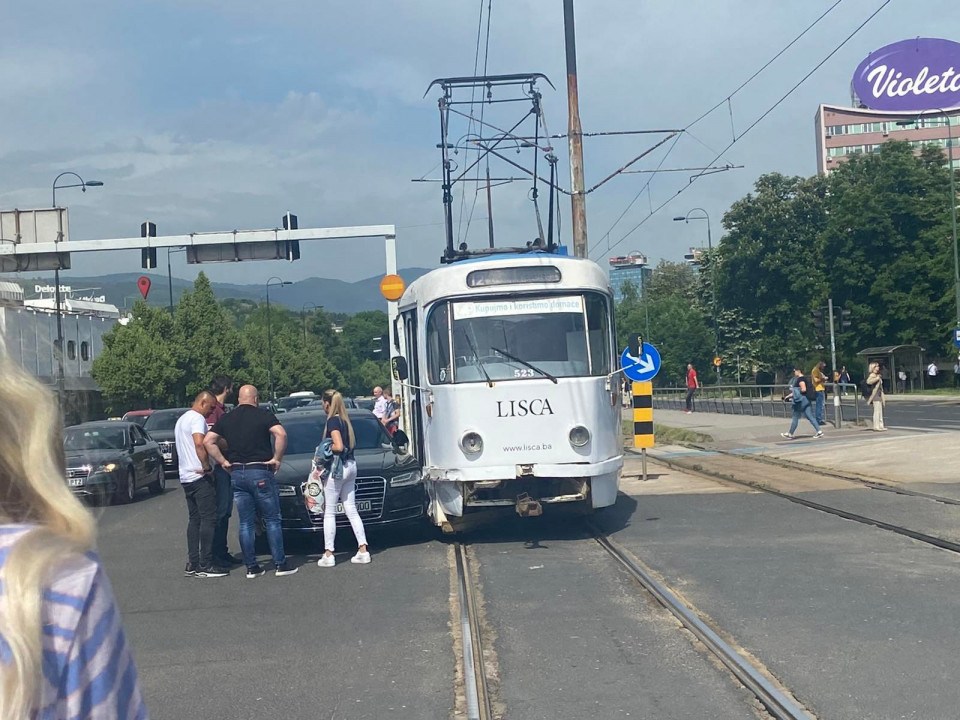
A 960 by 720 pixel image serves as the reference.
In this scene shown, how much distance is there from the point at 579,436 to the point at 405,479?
1.97 metres

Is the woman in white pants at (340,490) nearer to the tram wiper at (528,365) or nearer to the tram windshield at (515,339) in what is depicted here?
the tram windshield at (515,339)

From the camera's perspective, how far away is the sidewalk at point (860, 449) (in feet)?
56.4

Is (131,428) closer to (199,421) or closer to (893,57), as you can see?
(199,421)

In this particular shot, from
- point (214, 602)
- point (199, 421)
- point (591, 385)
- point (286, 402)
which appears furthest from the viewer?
point (286, 402)

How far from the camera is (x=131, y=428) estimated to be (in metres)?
21.0

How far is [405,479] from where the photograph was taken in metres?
12.5

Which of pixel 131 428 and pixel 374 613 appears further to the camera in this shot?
pixel 131 428

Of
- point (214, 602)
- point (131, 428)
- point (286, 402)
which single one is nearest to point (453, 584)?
point (214, 602)

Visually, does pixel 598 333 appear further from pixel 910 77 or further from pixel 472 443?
pixel 910 77

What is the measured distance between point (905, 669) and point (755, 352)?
66.6 meters

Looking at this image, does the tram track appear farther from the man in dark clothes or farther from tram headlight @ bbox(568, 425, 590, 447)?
the man in dark clothes

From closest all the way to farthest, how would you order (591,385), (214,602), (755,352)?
(214,602) → (591,385) → (755,352)

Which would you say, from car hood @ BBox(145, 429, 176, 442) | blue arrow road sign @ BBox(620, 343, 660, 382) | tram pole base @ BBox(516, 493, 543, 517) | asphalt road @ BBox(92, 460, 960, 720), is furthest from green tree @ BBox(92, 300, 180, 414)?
tram pole base @ BBox(516, 493, 543, 517)

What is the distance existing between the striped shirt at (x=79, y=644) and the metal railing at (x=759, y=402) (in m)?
27.6
